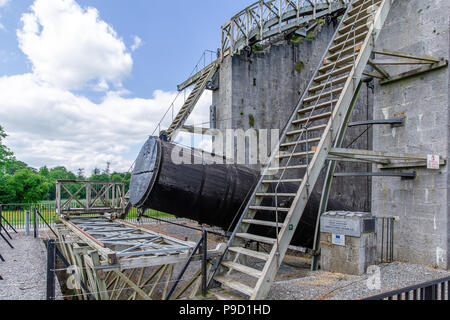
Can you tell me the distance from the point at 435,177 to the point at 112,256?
6759 mm

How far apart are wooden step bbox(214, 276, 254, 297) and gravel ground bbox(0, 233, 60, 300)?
11.9 feet

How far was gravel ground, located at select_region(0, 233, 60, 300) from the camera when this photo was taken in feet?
20.1

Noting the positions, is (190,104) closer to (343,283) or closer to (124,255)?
(124,255)

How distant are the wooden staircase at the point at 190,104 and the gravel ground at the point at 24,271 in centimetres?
632

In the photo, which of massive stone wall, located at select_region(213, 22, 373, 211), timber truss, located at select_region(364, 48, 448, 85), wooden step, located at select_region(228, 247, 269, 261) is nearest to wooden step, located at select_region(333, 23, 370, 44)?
timber truss, located at select_region(364, 48, 448, 85)

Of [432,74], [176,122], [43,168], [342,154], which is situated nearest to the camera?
[342,154]

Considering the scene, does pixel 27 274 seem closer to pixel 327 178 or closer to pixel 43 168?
pixel 327 178

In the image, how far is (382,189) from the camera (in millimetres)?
7820

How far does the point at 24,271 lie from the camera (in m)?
7.89

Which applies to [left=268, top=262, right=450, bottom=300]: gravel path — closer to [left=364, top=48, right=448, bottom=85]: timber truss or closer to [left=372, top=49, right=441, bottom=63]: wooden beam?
[left=364, top=48, right=448, bottom=85]: timber truss

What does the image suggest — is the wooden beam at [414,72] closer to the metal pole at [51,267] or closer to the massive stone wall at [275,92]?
the massive stone wall at [275,92]

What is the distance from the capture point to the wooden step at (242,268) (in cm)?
435

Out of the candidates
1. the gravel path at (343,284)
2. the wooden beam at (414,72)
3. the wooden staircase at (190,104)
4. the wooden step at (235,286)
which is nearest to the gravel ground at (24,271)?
the wooden step at (235,286)
